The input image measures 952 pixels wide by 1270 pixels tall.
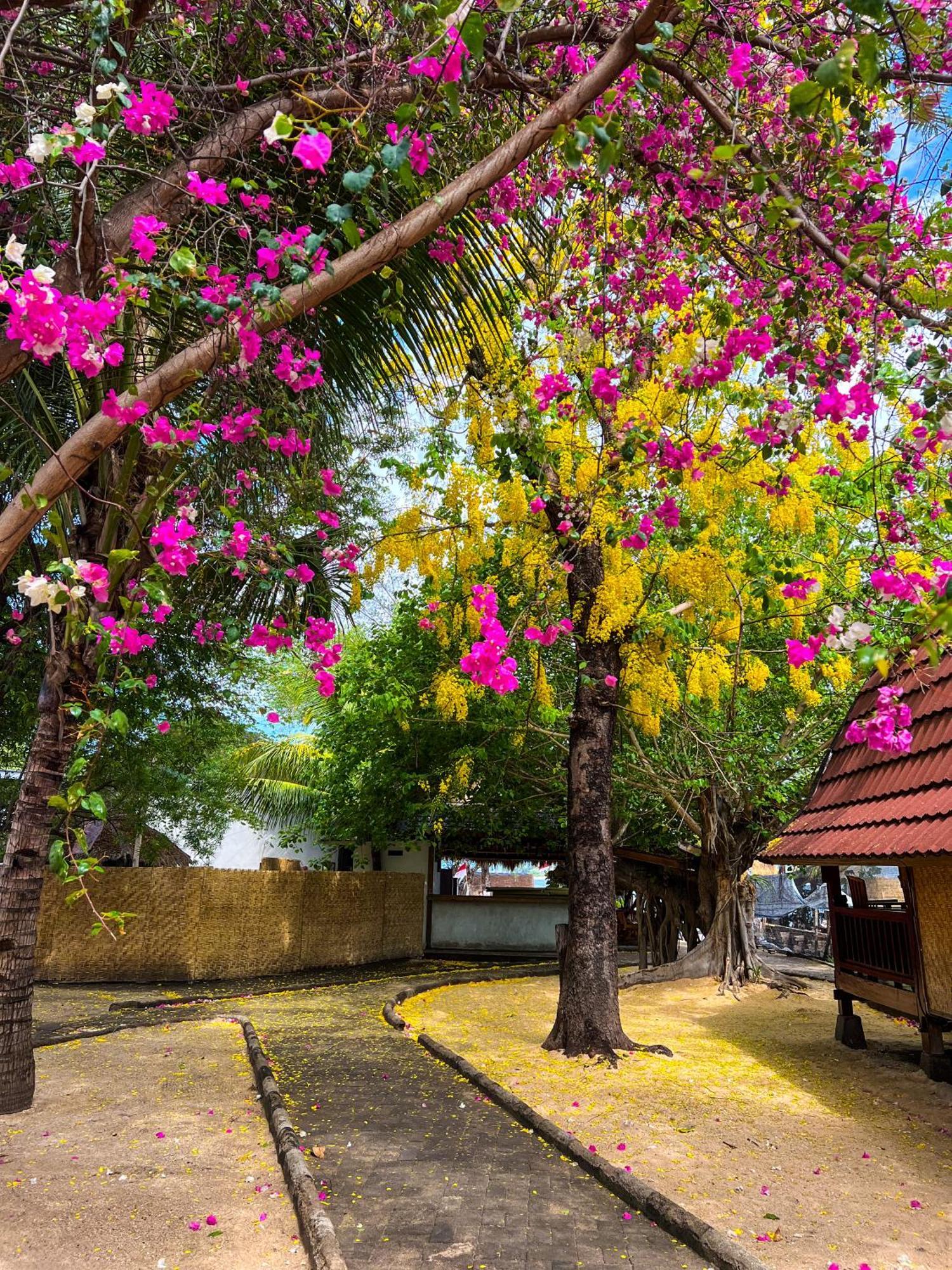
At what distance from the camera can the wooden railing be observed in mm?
6891

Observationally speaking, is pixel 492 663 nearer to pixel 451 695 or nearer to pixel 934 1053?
pixel 451 695

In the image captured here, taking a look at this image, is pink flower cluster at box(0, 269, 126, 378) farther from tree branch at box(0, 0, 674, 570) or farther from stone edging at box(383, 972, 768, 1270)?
stone edging at box(383, 972, 768, 1270)

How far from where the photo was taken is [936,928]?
20.6 ft

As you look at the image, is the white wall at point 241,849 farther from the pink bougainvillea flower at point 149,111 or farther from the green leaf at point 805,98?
the green leaf at point 805,98

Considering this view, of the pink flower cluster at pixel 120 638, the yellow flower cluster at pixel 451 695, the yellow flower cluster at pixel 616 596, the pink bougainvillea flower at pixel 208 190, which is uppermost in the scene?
the yellow flower cluster at pixel 616 596

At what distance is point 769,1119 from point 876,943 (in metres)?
2.51

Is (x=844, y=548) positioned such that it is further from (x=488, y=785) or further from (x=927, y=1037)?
(x=488, y=785)

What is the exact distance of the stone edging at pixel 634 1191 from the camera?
3266 mm

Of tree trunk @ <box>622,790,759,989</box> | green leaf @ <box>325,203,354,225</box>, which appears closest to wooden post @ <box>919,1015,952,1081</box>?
tree trunk @ <box>622,790,759,989</box>

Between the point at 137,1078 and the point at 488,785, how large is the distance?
7.33 m

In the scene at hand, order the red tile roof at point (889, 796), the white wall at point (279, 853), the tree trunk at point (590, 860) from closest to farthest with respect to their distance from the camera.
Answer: the red tile roof at point (889, 796), the tree trunk at point (590, 860), the white wall at point (279, 853)

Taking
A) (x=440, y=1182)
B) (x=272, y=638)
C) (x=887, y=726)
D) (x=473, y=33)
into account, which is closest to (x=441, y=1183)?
(x=440, y=1182)

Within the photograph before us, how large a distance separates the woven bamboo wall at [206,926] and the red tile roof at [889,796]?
25.8 feet

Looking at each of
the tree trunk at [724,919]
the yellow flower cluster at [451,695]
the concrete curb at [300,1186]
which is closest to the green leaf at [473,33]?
the concrete curb at [300,1186]
